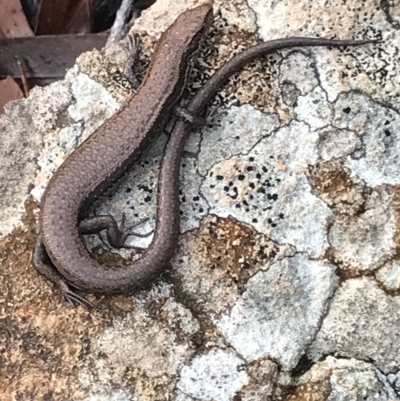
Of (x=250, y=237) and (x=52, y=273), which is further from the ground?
(x=250, y=237)

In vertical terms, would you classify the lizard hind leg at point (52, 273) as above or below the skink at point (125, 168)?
below

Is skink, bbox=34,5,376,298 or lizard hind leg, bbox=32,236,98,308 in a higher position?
skink, bbox=34,5,376,298

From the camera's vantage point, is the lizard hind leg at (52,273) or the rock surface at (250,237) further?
the lizard hind leg at (52,273)

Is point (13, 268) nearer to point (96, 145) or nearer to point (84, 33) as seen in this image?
point (96, 145)

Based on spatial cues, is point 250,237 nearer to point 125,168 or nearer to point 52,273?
point 125,168

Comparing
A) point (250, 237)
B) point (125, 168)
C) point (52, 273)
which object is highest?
point (125, 168)

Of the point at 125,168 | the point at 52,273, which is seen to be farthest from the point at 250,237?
the point at 52,273

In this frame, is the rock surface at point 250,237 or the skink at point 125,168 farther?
the skink at point 125,168

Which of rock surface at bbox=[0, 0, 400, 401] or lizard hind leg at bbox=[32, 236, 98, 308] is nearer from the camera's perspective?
rock surface at bbox=[0, 0, 400, 401]
